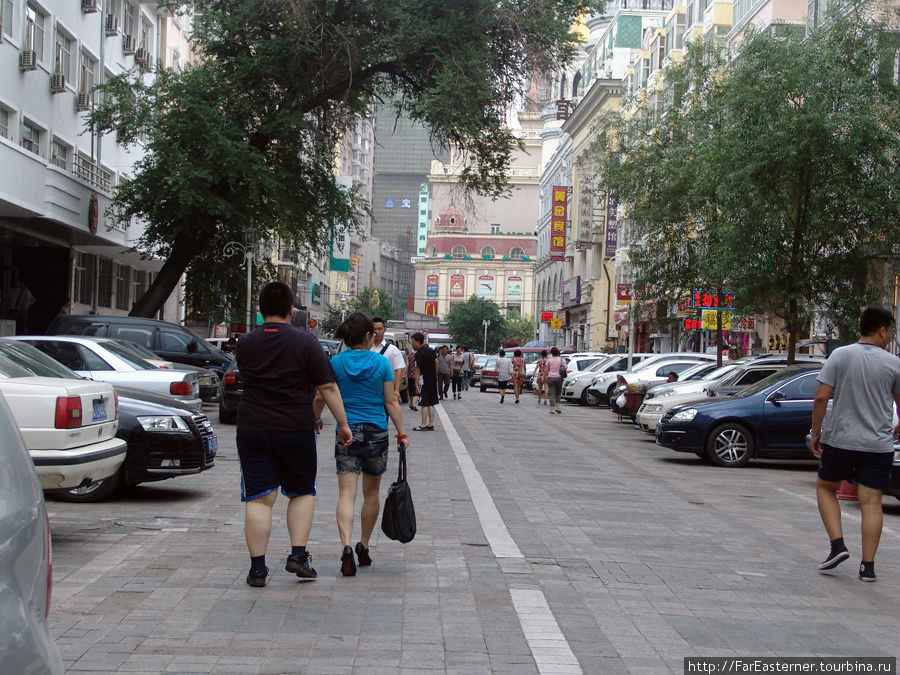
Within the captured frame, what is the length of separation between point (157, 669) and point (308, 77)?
23.5 m

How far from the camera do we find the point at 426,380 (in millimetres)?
21297

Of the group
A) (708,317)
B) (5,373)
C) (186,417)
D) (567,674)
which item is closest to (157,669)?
(567,674)

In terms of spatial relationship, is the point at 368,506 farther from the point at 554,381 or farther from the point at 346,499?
the point at 554,381

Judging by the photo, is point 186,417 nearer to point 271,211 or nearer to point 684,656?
point 684,656

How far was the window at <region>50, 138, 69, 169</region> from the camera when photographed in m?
29.5

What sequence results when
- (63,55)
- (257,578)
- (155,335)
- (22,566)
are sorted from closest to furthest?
1. (22,566)
2. (257,578)
3. (155,335)
4. (63,55)

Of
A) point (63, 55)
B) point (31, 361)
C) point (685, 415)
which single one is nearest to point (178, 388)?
point (31, 361)

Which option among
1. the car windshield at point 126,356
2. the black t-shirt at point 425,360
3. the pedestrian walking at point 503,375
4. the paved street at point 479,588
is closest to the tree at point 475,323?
the pedestrian walking at point 503,375

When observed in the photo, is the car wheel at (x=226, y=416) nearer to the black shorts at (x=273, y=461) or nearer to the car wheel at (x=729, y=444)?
the car wheel at (x=729, y=444)

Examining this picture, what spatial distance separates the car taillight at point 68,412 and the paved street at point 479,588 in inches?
33.6

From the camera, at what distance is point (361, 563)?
25.0ft

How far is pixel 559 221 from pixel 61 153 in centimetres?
5959

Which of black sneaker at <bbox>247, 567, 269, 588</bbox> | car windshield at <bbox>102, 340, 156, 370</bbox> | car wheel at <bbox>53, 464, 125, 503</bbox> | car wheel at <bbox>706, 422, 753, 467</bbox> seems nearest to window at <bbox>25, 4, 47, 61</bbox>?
car windshield at <bbox>102, 340, 156, 370</bbox>

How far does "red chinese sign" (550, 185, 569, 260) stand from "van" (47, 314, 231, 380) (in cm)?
6195
